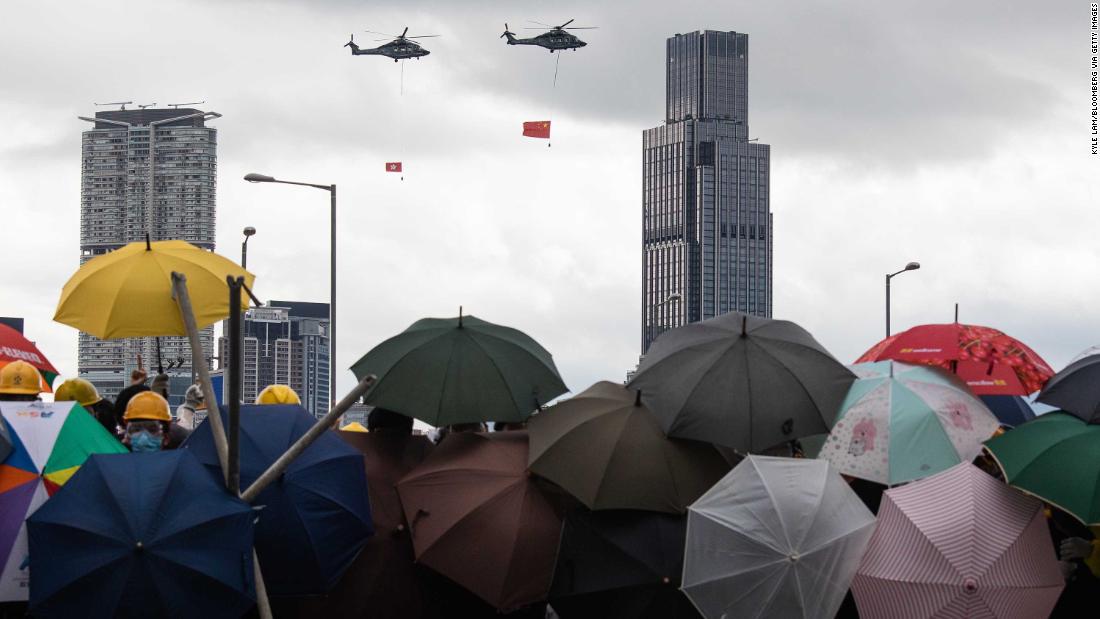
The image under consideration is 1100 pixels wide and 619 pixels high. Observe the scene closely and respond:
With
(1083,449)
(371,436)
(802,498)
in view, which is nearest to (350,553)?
(371,436)

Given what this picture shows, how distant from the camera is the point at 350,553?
15531 millimetres

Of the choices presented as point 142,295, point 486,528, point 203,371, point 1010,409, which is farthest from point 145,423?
point 1010,409

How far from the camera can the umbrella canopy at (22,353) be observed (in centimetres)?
1884

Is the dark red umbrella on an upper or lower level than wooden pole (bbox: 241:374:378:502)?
lower

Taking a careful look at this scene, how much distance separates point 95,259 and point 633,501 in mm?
5817

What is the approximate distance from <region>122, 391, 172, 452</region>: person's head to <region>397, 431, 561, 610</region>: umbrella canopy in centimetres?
225

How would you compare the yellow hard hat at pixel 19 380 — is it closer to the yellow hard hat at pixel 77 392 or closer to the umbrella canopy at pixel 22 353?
the yellow hard hat at pixel 77 392

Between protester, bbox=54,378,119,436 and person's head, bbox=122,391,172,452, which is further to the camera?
protester, bbox=54,378,119,436

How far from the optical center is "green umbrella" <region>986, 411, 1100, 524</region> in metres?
14.6

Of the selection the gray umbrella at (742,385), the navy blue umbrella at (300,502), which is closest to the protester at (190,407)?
the navy blue umbrella at (300,502)

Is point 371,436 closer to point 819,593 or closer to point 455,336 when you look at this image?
point 455,336

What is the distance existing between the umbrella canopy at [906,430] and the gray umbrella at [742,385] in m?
0.39

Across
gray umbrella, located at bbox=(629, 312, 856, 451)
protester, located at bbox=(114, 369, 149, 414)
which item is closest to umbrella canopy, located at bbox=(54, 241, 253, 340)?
protester, located at bbox=(114, 369, 149, 414)

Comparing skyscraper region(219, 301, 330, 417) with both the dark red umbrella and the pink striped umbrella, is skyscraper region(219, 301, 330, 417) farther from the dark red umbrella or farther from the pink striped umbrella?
the pink striped umbrella
